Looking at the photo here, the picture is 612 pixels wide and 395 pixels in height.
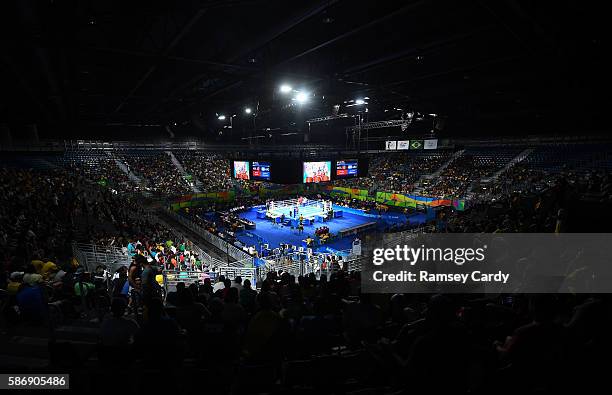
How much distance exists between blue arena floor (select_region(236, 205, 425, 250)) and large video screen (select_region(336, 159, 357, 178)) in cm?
742

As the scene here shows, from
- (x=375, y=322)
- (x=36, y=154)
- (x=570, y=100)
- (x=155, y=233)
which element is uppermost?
(x=570, y=100)

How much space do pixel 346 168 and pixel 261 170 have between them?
4.46m

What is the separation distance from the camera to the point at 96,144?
1419 inches

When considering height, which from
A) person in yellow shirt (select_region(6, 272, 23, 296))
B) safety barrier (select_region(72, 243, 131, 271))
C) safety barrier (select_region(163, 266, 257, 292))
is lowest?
safety barrier (select_region(163, 266, 257, 292))

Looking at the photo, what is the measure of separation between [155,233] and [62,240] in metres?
6.06

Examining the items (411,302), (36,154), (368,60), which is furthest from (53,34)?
(36,154)

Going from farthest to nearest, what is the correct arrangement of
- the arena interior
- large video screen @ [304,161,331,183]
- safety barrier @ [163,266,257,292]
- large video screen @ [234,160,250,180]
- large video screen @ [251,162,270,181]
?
large video screen @ [234,160,250,180], large video screen @ [251,162,270,181], large video screen @ [304,161,331,183], safety barrier @ [163,266,257,292], the arena interior

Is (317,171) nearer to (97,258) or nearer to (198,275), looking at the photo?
(198,275)

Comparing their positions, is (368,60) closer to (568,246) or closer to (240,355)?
(568,246)

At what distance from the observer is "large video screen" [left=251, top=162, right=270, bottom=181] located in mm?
16109

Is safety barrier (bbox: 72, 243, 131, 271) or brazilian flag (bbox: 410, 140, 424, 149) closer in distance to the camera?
safety barrier (bbox: 72, 243, 131, 271)

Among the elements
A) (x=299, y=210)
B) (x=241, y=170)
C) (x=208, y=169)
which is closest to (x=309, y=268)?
(x=241, y=170)

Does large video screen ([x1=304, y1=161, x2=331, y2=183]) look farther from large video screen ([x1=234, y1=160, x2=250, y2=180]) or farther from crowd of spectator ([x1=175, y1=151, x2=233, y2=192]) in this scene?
crowd of spectator ([x1=175, y1=151, x2=233, y2=192])

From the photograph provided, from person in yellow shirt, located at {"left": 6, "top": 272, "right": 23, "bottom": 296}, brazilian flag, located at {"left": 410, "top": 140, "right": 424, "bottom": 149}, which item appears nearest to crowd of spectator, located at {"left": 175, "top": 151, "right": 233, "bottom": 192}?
brazilian flag, located at {"left": 410, "top": 140, "right": 424, "bottom": 149}
